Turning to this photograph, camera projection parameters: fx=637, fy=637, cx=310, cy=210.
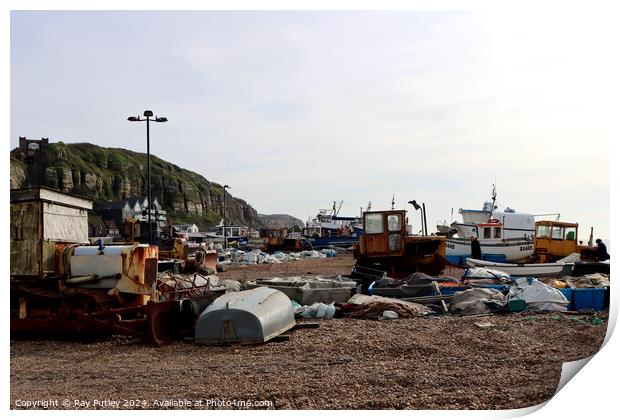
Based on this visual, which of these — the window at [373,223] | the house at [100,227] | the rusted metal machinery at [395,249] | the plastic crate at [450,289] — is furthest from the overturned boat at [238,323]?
the window at [373,223]

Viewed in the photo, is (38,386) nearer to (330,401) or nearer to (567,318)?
(330,401)

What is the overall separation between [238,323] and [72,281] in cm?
234

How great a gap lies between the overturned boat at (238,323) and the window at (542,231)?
15.2 m

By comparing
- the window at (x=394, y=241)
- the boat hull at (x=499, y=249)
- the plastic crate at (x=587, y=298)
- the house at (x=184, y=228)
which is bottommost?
the plastic crate at (x=587, y=298)

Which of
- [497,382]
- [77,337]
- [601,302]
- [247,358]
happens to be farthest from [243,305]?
[601,302]

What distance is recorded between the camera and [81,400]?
18.7ft

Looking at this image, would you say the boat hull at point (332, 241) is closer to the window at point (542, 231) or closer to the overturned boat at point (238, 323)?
the window at point (542, 231)

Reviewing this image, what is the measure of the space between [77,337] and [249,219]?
206 feet

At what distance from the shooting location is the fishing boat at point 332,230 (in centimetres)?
4425

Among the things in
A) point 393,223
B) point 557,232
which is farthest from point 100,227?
point 557,232

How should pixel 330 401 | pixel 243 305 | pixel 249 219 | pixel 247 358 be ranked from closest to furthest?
pixel 330 401
pixel 247 358
pixel 243 305
pixel 249 219

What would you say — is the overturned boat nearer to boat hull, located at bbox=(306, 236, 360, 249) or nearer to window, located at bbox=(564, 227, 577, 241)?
window, located at bbox=(564, 227, 577, 241)

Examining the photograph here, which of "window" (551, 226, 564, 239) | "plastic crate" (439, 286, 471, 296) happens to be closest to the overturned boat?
"plastic crate" (439, 286, 471, 296)

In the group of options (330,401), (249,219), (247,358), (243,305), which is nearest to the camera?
(330,401)
